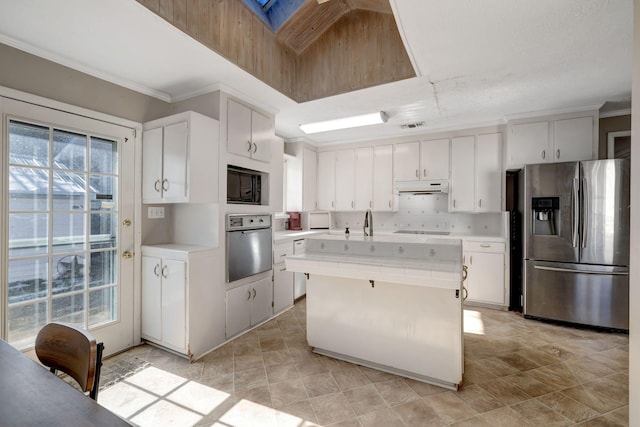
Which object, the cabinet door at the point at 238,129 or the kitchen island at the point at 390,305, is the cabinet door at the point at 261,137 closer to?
the cabinet door at the point at 238,129

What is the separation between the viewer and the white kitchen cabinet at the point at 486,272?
377 centimetres

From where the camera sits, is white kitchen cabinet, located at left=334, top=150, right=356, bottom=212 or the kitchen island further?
white kitchen cabinet, located at left=334, top=150, right=356, bottom=212

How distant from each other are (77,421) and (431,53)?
2.78 metres

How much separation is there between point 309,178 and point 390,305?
10.4 feet

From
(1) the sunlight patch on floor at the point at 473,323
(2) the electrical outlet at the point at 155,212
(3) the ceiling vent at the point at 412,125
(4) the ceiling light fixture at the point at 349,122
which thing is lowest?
(1) the sunlight patch on floor at the point at 473,323

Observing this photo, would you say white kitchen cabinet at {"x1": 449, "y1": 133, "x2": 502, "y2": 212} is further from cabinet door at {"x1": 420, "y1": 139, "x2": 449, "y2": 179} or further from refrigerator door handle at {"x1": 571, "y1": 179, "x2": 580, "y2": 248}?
refrigerator door handle at {"x1": 571, "y1": 179, "x2": 580, "y2": 248}

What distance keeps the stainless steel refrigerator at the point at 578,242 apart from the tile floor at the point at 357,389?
1.48 feet

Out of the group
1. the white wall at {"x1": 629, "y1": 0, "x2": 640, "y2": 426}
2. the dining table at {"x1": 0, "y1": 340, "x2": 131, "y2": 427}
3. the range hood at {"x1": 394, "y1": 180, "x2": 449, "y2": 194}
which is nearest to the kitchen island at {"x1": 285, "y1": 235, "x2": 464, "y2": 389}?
the white wall at {"x1": 629, "y1": 0, "x2": 640, "y2": 426}

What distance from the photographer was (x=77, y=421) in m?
0.70

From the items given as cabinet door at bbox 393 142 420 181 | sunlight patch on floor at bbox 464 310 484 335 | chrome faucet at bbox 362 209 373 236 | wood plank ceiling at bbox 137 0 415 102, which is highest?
wood plank ceiling at bbox 137 0 415 102

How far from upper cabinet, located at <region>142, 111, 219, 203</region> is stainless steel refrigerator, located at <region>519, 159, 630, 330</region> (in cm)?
356

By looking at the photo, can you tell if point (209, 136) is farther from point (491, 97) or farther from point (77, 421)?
point (491, 97)

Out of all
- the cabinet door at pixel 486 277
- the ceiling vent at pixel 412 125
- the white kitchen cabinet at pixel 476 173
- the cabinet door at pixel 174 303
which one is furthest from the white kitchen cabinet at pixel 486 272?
the cabinet door at pixel 174 303

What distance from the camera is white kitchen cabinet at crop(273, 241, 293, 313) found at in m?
3.55
